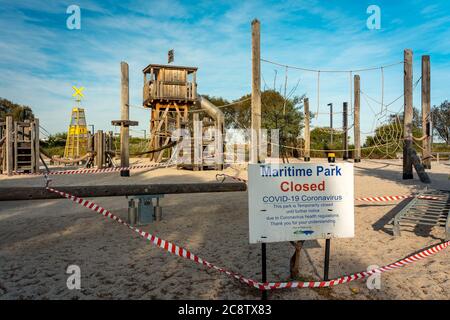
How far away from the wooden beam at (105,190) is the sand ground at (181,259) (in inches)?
27.1

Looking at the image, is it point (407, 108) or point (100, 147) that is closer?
point (407, 108)

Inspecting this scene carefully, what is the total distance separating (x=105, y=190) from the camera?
630 cm

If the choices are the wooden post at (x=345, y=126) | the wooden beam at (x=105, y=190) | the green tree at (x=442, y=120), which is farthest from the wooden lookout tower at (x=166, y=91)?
the green tree at (x=442, y=120)

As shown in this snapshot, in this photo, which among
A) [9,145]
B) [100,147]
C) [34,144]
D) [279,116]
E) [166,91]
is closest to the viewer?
[9,145]

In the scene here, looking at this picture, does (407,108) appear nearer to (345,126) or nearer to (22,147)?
(345,126)

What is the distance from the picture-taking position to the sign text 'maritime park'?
3.60 meters

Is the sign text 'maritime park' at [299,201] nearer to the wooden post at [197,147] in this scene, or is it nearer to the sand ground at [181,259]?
the sand ground at [181,259]

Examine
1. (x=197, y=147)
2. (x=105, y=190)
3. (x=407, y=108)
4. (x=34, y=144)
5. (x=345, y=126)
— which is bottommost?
(x=105, y=190)

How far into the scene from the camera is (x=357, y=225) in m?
6.73

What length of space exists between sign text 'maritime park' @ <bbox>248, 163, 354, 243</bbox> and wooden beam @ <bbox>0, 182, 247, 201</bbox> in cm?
351

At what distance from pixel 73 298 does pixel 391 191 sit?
983 centimetres

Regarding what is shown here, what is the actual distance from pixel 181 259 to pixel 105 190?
2323 mm

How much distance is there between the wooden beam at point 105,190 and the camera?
5529mm

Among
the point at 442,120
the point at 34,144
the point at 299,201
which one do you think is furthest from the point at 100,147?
the point at 442,120
